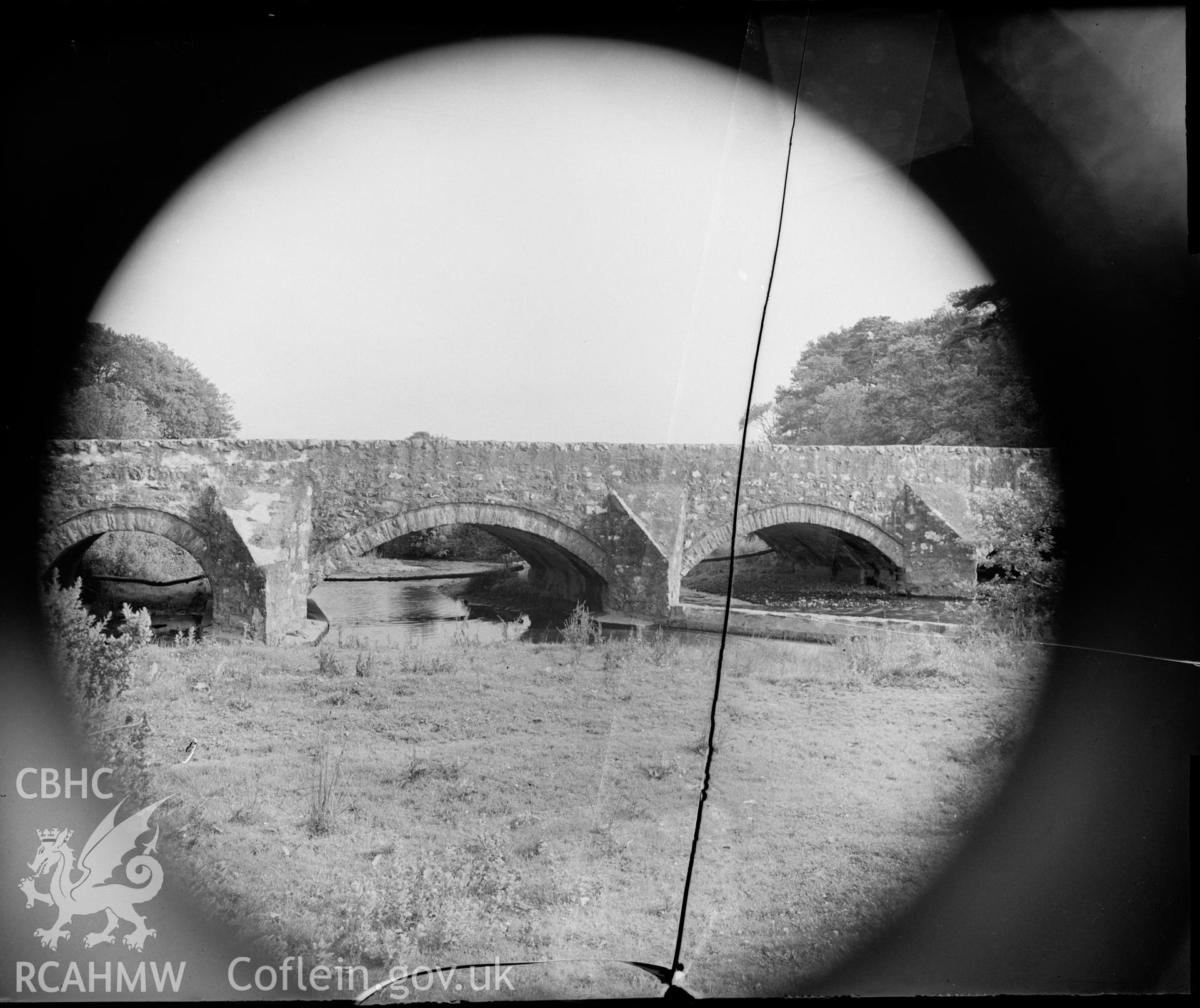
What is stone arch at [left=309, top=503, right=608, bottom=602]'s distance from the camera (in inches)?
114

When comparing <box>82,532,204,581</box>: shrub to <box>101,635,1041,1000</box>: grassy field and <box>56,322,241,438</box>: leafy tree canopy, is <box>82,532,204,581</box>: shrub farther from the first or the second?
<box>56,322,241,438</box>: leafy tree canopy

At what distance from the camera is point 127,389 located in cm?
246

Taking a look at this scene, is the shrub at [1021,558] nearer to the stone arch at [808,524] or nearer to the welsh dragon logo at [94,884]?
the stone arch at [808,524]

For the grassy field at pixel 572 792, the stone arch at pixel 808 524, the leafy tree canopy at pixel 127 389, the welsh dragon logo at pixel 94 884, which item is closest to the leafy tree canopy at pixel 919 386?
the stone arch at pixel 808 524

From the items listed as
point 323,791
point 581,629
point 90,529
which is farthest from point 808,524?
point 90,529

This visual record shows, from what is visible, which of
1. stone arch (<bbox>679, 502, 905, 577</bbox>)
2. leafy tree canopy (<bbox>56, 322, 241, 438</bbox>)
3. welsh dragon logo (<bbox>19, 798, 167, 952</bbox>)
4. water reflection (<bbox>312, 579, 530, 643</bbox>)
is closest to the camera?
welsh dragon logo (<bbox>19, 798, 167, 952</bbox>)

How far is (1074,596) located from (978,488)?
57 centimetres

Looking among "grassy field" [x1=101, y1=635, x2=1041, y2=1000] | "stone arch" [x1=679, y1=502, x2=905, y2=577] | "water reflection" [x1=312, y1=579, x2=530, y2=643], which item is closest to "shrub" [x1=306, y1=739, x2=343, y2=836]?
"grassy field" [x1=101, y1=635, x2=1041, y2=1000]

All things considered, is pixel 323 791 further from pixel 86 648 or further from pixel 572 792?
pixel 86 648

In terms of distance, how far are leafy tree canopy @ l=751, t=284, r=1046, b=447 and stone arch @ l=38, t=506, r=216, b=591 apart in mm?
2355

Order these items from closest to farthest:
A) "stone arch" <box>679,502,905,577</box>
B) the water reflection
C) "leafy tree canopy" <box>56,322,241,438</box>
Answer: "leafy tree canopy" <box>56,322,241,438</box>
the water reflection
"stone arch" <box>679,502,905,577</box>

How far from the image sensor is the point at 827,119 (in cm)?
235

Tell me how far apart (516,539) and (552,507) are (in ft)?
0.87

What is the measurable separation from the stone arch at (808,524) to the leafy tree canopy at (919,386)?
14.2 inches
